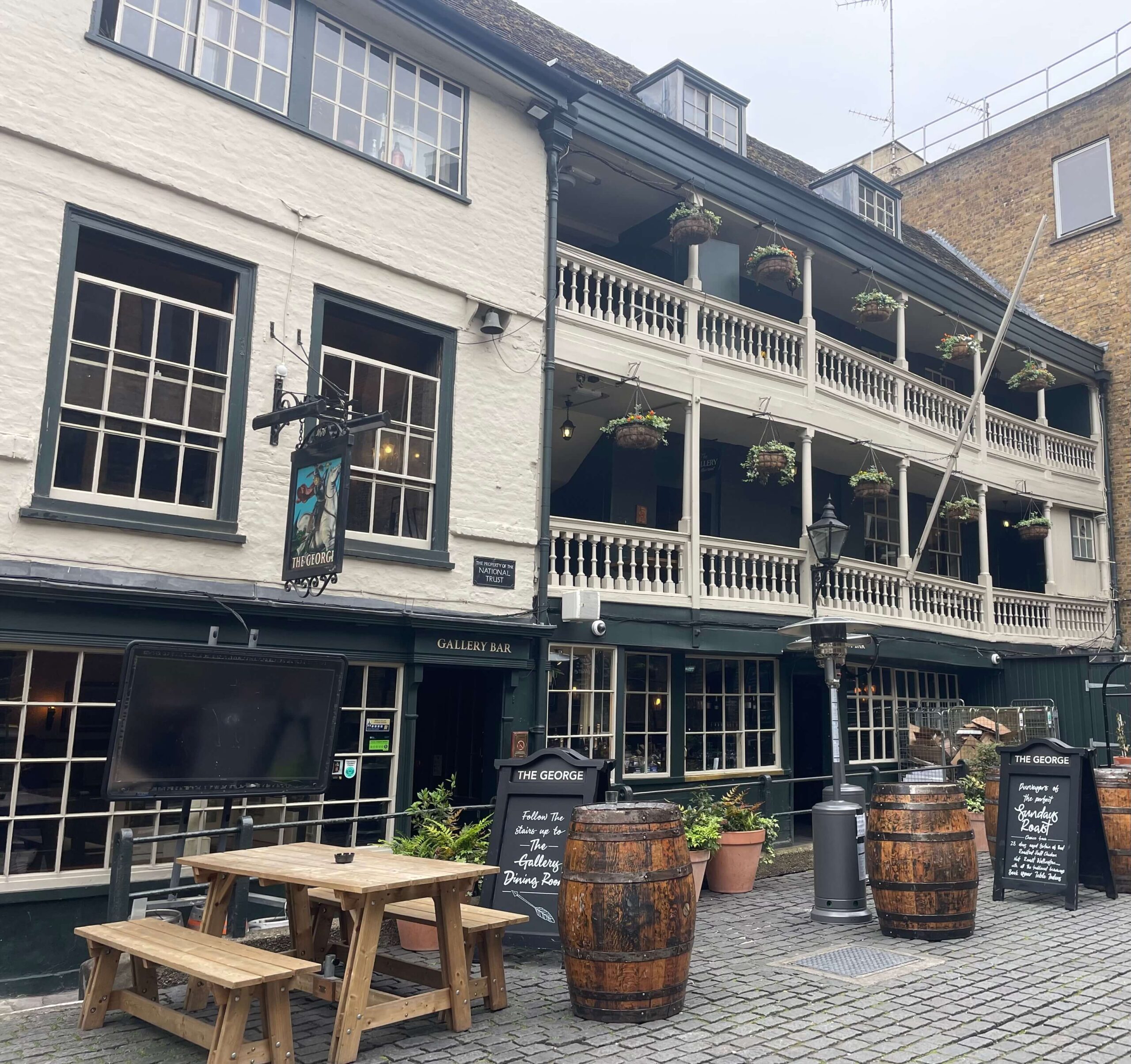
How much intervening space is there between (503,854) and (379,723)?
2.00 m

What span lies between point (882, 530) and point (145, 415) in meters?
12.6

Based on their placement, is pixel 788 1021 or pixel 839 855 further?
pixel 839 855

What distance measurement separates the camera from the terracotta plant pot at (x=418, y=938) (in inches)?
298

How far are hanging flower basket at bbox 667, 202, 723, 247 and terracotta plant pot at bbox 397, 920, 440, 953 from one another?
27.9 ft

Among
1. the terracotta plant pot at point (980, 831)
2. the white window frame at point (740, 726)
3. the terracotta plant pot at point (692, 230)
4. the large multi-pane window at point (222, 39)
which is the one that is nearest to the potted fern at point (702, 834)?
the white window frame at point (740, 726)

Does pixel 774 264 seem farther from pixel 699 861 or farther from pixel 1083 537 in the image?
pixel 1083 537

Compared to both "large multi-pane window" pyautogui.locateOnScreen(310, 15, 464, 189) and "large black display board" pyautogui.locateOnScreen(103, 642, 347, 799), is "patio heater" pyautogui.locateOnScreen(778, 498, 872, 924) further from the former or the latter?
"large multi-pane window" pyautogui.locateOnScreen(310, 15, 464, 189)

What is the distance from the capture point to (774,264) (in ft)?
42.9

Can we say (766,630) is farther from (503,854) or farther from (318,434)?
(318,434)

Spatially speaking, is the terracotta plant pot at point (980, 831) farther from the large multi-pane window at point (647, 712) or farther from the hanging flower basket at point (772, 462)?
the hanging flower basket at point (772, 462)

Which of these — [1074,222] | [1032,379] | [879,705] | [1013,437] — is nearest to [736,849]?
[879,705]

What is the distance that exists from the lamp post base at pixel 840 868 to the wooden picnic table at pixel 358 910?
147 inches

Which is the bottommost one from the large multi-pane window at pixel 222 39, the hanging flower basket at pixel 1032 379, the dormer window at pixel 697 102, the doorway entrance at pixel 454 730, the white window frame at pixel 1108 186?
the doorway entrance at pixel 454 730

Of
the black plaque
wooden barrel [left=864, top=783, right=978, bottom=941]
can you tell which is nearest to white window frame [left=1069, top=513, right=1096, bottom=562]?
wooden barrel [left=864, top=783, right=978, bottom=941]
